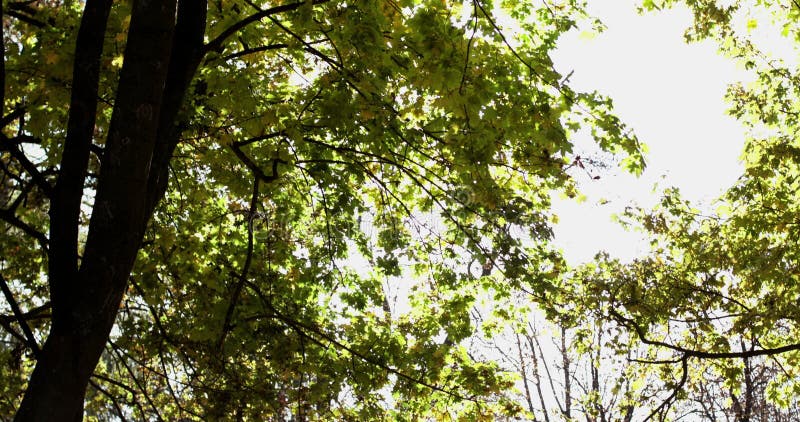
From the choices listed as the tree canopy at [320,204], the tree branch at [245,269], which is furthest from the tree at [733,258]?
the tree branch at [245,269]

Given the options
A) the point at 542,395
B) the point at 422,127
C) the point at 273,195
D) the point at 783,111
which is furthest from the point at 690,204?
the point at 542,395

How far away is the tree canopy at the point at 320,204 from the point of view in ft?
9.43

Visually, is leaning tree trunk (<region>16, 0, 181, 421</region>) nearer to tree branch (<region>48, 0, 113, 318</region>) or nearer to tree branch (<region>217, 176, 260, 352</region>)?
tree branch (<region>48, 0, 113, 318</region>)

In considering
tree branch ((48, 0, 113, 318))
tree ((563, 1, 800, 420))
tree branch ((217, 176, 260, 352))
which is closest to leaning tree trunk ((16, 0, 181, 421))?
tree branch ((48, 0, 113, 318))

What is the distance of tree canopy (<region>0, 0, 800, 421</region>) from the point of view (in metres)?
2.87

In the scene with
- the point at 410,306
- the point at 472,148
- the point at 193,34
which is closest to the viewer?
the point at 193,34

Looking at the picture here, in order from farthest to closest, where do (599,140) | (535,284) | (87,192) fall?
(87,192) < (535,284) < (599,140)

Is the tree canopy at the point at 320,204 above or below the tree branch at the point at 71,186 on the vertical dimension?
above

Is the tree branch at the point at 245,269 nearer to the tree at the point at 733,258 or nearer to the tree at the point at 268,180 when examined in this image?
the tree at the point at 268,180

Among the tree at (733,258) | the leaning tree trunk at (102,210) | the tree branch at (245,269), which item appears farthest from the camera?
the tree at (733,258)

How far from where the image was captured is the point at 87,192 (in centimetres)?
752

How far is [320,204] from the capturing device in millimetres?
8039

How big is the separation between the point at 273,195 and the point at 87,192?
2.04 meters

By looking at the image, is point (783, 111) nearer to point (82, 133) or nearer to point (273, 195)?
point (273, 195)
